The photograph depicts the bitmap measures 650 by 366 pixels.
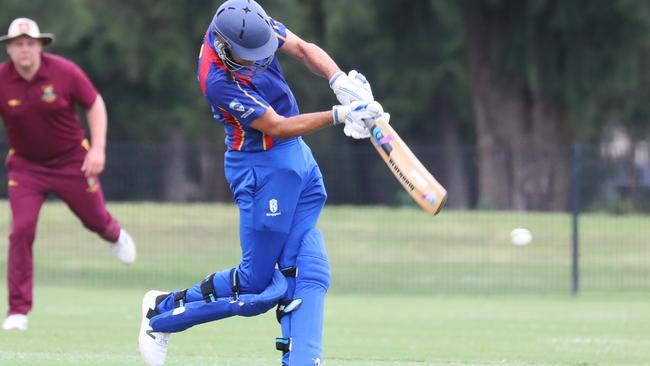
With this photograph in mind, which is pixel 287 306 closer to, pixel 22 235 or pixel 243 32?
pixel 243 32

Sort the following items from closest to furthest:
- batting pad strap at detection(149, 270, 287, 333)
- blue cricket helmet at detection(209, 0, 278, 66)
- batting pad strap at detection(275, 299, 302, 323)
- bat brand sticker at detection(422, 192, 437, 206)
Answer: bat brand sticker at detection(422, 192, 437, 206), blue cricket helmet at detection(209, 0, 278, 66), batting pad strap at detection(275, 299, 302, 323), batting pad strap at detection(149, 270, 287, 333)

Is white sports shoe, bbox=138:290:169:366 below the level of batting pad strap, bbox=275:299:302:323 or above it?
below

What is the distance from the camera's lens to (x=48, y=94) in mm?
10312

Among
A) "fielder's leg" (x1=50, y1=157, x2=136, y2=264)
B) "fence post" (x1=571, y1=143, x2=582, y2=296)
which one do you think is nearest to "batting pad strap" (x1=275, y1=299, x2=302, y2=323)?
"fielder's leg" (x1=50, y1=157, x2=136, y2=264)

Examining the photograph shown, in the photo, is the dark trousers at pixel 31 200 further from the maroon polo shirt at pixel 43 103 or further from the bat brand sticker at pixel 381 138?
the bat brand sticker at pixel 381 138

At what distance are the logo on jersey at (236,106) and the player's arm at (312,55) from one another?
75 cm

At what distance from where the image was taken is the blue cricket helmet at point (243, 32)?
690 cm

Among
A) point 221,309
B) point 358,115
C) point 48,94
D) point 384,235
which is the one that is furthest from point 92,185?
point 384,235

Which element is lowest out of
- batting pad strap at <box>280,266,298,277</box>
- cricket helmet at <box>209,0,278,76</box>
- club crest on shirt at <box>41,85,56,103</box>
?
batting pad strap at <box>280,266,298,277</box>

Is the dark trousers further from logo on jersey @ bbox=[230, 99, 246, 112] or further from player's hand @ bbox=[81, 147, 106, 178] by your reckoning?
logo on jersey @ bbox=[230, 99, 246, 112]

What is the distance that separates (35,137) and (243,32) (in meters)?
4.10

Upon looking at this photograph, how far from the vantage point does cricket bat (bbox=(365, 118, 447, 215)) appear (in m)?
6.59

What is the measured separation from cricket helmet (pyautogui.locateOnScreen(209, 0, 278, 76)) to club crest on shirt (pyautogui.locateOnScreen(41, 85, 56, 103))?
3.56 meters

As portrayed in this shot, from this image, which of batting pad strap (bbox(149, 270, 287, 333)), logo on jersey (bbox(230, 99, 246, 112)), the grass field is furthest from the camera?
the grass field
